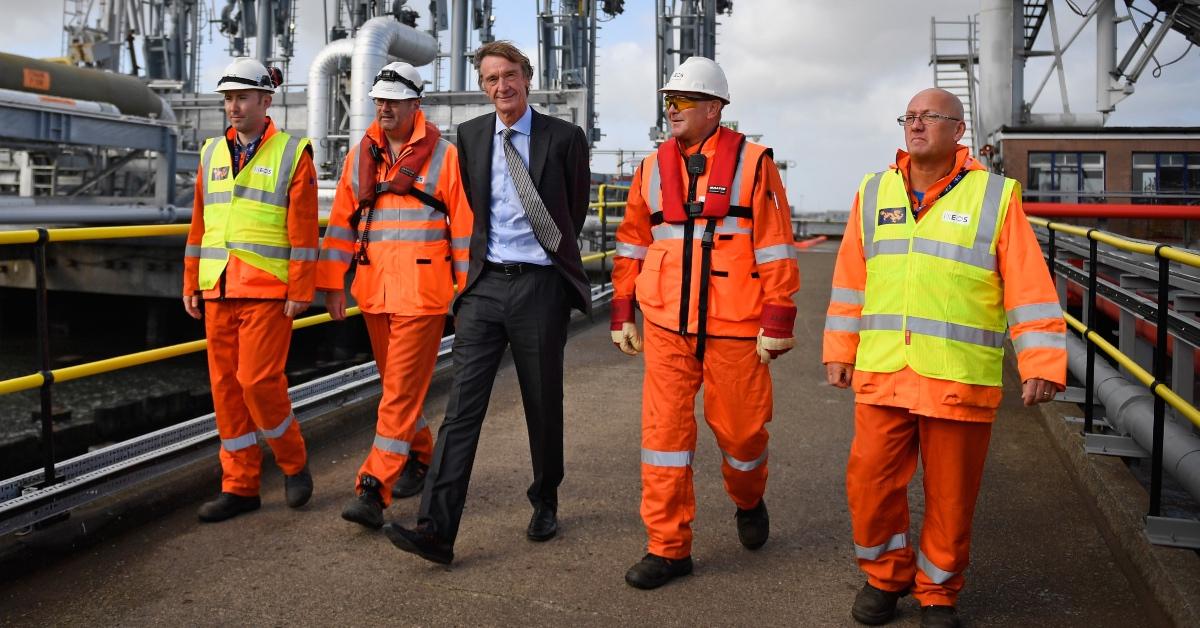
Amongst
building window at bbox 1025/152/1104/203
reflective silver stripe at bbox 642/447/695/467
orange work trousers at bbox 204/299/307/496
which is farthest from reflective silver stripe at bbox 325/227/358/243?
building window at bbox 1025/152/1104/203

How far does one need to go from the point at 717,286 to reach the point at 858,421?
76 centimetres

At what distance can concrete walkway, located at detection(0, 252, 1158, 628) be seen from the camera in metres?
3.56

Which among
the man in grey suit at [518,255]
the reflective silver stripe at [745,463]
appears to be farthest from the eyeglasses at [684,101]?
the reflective silver stripe at [745,463]

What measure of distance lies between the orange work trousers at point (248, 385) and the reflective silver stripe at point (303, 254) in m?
0.21

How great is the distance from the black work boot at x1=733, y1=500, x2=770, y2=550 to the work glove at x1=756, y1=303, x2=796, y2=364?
764 mm

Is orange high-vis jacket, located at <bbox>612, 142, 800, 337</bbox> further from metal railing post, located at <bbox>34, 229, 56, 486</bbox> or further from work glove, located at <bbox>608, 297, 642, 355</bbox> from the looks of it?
metal railing post, located at <bbox>34, 229, 56, 486</bbox>

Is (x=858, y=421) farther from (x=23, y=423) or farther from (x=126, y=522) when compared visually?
(x=23, y=423)

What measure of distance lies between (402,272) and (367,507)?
1.03 meters

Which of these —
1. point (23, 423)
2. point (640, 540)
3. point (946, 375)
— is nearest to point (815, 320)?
point (640, 540)

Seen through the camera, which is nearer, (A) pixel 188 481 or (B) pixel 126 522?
(B) pixel 126 522

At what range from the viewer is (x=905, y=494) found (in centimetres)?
349

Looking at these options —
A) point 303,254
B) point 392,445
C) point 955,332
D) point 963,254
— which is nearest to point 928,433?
point 955,332

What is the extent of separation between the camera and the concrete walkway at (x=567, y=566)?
356 cm

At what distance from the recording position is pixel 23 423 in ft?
47.3
